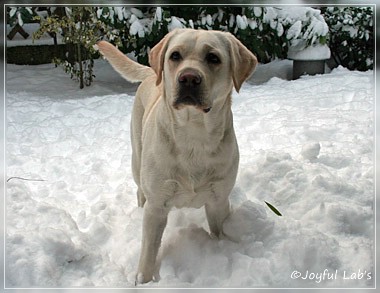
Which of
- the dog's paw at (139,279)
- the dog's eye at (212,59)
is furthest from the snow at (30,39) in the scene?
the dog's paw at (139,279)

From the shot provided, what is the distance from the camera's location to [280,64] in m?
3.08

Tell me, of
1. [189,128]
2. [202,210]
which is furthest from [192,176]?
[202,210]

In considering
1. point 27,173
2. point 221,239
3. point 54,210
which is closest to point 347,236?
point 221,239

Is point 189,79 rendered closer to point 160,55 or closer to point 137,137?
point 160,55

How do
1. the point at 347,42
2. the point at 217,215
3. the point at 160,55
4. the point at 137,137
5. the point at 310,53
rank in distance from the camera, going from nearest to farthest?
the point at 160,55 → the point at 217,215 → the point at 137,137 → the point at 347,42 → the point at 310,53

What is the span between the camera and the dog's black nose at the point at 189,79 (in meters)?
1.37

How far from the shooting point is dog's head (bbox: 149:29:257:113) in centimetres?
139

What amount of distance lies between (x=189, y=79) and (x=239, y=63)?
24 cm

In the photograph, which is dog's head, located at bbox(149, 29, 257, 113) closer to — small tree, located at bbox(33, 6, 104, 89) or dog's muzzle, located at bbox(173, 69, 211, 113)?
dog's muzzle, located at bbox(173, 69, 211, 113)

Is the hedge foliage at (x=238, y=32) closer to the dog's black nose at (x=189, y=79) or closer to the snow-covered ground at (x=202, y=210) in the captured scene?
the snow-covered ground at (x=202, y=210)

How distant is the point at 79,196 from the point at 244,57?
114cm

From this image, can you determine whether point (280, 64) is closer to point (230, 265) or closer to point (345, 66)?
point (345, 66)

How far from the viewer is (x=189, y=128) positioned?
5.13ft

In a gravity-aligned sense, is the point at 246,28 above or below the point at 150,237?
above
